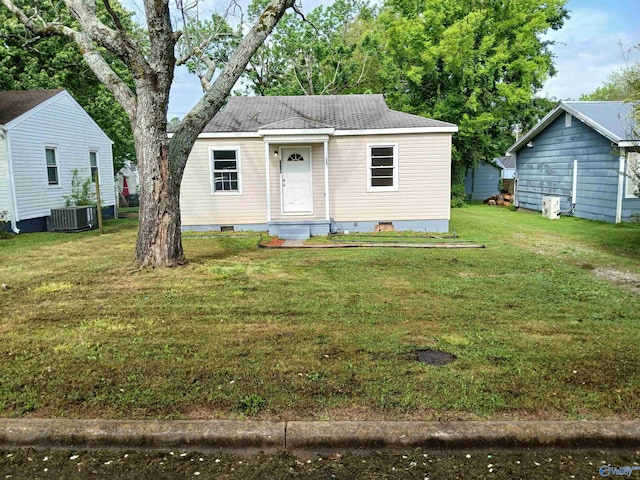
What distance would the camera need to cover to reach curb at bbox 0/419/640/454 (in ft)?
9.93

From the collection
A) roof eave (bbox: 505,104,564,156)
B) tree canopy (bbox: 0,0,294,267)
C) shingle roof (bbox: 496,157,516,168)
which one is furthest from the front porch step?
shingle roof (bbox: 496,157,516,168)

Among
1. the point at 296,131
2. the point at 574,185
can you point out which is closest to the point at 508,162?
the point at 574,185

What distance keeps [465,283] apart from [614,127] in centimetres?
1105

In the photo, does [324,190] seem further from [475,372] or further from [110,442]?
[110,442]

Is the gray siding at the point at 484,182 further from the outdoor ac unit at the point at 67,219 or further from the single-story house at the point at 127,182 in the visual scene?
the outdoor ac unit at the point at 67,219

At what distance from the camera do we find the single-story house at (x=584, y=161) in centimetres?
1477

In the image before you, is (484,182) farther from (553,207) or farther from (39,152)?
(39,152)

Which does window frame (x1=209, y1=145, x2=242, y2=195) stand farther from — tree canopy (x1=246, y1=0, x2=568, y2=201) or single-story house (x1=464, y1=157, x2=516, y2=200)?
single-story house (x1=464, y1=157, x2=516, y2=200)

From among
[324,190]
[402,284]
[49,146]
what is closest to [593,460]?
[402,284]

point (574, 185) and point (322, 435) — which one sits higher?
point (574, 185)

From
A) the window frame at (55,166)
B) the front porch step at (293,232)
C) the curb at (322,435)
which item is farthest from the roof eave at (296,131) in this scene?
the curb at (322,435)

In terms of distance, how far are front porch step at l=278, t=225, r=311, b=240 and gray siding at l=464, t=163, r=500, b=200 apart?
19721 mm

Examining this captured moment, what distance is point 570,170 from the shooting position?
1766 centimetres

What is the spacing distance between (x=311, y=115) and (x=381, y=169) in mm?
2673
